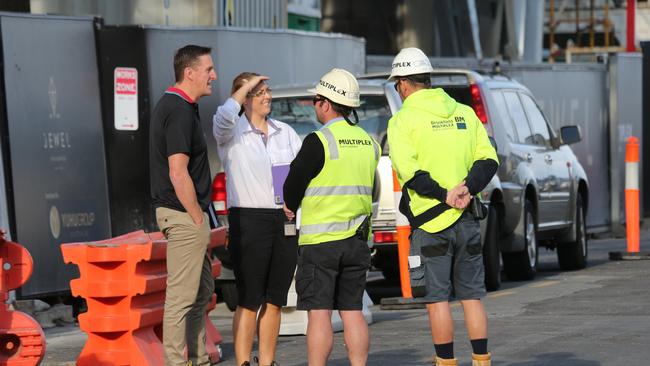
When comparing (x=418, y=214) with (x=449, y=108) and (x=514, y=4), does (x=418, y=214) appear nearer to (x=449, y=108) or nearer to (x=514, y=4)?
(x=449, y=108)

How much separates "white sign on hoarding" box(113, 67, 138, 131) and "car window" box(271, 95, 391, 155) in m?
1.73

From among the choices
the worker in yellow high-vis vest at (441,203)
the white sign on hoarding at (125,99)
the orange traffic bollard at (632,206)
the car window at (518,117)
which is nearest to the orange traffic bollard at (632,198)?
the orange traffic bollard at (632,206)

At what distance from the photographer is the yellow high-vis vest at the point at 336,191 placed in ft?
27.0

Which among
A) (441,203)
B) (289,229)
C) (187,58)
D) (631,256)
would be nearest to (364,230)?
(441,203)

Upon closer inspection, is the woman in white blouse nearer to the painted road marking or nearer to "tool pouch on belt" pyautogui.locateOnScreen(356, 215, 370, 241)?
"tool pouch on belt" pyautogui.locateOnScreen(356, 215, 370, 241)

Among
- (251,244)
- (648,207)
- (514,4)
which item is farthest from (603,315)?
(514,4)

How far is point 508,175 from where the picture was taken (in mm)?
14750

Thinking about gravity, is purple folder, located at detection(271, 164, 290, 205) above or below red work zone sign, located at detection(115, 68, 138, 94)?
below

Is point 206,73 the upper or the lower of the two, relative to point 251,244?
upper

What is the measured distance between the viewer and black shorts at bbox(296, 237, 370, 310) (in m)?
8.24

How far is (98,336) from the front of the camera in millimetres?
9406

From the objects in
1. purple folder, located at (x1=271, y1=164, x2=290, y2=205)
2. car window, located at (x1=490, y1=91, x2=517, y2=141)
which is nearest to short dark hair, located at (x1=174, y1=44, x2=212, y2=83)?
purple folder, located at (x1=271, y1=164, x2=290, y2=205)

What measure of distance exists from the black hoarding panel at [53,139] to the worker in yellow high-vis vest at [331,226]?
5.34 metres

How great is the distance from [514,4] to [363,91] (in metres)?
26.3
